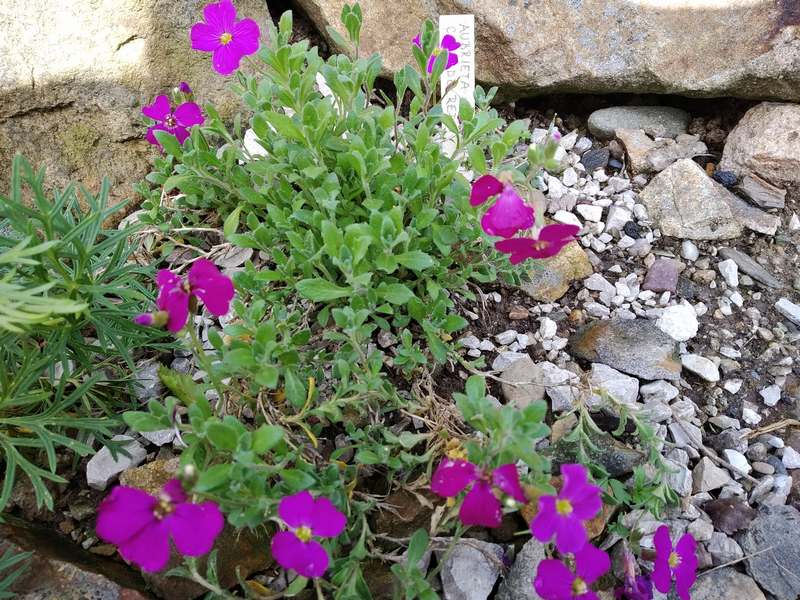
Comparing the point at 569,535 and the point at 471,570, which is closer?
the point at 569,535

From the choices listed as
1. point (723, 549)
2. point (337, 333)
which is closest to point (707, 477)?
point (723, 549)

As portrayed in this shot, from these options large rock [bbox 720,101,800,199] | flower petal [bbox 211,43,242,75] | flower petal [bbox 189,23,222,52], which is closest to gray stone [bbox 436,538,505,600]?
flower petal [bbox 211,43,242,75]

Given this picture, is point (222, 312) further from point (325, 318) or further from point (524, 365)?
point (524, 365)

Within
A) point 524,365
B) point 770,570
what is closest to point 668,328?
point 524,365

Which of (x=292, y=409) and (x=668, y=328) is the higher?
(x=292, y=409)

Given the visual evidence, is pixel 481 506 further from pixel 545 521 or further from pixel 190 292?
pixel 190 292

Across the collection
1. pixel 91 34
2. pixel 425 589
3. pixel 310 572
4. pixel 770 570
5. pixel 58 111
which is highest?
pixel 91 34

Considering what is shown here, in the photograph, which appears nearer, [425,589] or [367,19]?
[425,589]

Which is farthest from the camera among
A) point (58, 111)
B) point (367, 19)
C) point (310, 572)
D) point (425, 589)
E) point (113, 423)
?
point (367, 19)
